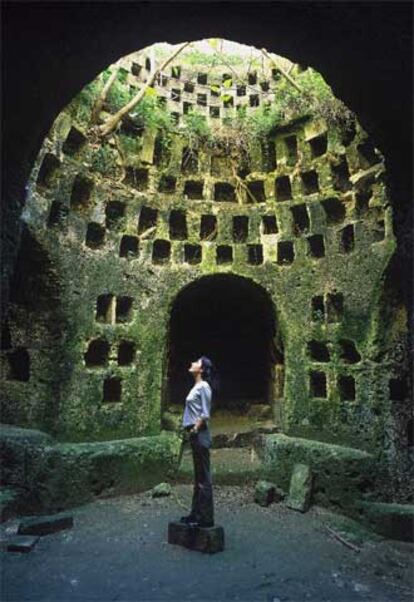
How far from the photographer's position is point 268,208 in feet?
38.9

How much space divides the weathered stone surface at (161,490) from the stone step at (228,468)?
2.05 feet

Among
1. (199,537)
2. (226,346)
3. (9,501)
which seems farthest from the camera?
(226,346)

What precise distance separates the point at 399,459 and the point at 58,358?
7222 millimetres

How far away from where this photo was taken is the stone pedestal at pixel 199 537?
621 cm

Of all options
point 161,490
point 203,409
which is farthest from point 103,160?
point 161,490

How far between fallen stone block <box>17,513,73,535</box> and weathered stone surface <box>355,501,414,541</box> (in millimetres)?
5477

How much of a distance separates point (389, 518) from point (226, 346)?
23.8 ft

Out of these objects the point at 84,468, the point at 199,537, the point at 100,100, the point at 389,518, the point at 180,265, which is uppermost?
the point at 100,100

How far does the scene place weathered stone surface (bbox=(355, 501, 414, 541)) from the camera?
7992mm

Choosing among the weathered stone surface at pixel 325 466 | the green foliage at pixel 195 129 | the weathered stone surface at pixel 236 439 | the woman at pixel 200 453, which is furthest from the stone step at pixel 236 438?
the green foliage at pixel 195 129

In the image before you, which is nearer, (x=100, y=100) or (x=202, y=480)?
(x=202, y=480)

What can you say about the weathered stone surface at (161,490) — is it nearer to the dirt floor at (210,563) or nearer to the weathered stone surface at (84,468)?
the weathered stone surface at (84,468)

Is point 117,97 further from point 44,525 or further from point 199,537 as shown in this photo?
point 199,537

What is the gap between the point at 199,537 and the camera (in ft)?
20.6
